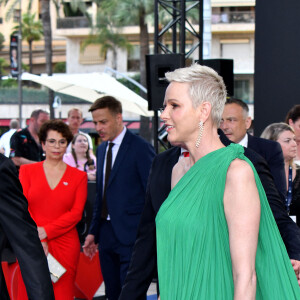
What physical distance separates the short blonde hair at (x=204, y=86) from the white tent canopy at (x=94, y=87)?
13132mm

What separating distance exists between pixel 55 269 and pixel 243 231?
3.16m

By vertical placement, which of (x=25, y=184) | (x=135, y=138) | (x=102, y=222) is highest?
(x=135, y=138)

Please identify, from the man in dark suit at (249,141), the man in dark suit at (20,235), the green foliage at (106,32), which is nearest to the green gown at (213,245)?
the man in dark suit at (20,235)

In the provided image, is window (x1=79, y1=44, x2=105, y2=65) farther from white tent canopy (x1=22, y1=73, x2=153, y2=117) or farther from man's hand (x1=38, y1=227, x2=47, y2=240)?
man's hand (x1=38, y1=227, x2=47, y2=240)

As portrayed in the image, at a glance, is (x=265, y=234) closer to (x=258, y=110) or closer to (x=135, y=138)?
(x=135, y=138)

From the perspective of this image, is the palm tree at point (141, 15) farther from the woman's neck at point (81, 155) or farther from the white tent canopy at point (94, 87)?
the woman's neck at point (81, 155)

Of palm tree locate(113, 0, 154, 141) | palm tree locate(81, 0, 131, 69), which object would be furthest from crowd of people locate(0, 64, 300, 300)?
palm tree locate(81, 0, 131, 69)

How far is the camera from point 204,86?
2.85 m

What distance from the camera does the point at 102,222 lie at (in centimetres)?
618

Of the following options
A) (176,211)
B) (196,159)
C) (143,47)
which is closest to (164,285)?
(176,211)

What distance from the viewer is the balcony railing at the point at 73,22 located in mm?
58969

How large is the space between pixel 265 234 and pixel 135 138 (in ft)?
11.7

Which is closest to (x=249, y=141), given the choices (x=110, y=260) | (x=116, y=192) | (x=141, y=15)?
(x=116, y=192)

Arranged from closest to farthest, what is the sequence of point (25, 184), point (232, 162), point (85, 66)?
point (232, 162)
point (25, 184)
point (85, 66)
